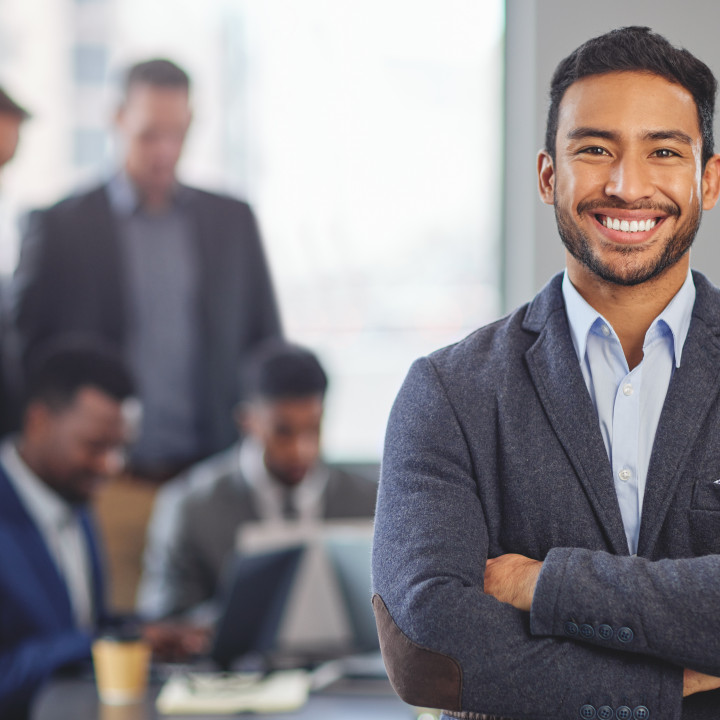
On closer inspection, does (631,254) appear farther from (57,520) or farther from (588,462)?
(57,520)

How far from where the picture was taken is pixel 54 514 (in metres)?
3.20

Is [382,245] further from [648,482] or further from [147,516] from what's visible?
[648,482]

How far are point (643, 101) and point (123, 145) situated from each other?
10.2 feet

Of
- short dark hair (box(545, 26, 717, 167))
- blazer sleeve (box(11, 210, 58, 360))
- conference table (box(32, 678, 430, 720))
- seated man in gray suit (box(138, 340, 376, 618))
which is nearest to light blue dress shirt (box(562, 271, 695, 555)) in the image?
short dark hair (box(545, 26, 717, 167))

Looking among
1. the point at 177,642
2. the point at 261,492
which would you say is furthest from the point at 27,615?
the point at 261,492

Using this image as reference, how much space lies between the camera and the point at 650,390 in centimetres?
138

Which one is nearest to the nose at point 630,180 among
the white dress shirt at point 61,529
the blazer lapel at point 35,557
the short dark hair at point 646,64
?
the short dark hair at point 646,64

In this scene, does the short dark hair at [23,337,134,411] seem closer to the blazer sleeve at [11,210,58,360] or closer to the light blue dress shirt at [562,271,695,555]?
the blazer sleeve at [11,210,58,360]

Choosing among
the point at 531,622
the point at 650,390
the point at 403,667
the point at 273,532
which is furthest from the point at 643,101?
the point at 273,532

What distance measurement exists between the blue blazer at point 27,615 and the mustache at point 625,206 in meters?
1.96

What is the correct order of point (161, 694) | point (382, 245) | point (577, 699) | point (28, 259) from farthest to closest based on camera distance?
point (382, 245) < point (28, 259) < point (161, 694) < point (577, 699)

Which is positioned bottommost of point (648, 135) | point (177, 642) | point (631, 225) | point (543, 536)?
point (177, 642)

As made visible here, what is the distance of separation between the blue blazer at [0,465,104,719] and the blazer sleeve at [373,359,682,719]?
63.2 inches

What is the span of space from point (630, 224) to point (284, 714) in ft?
4.90
